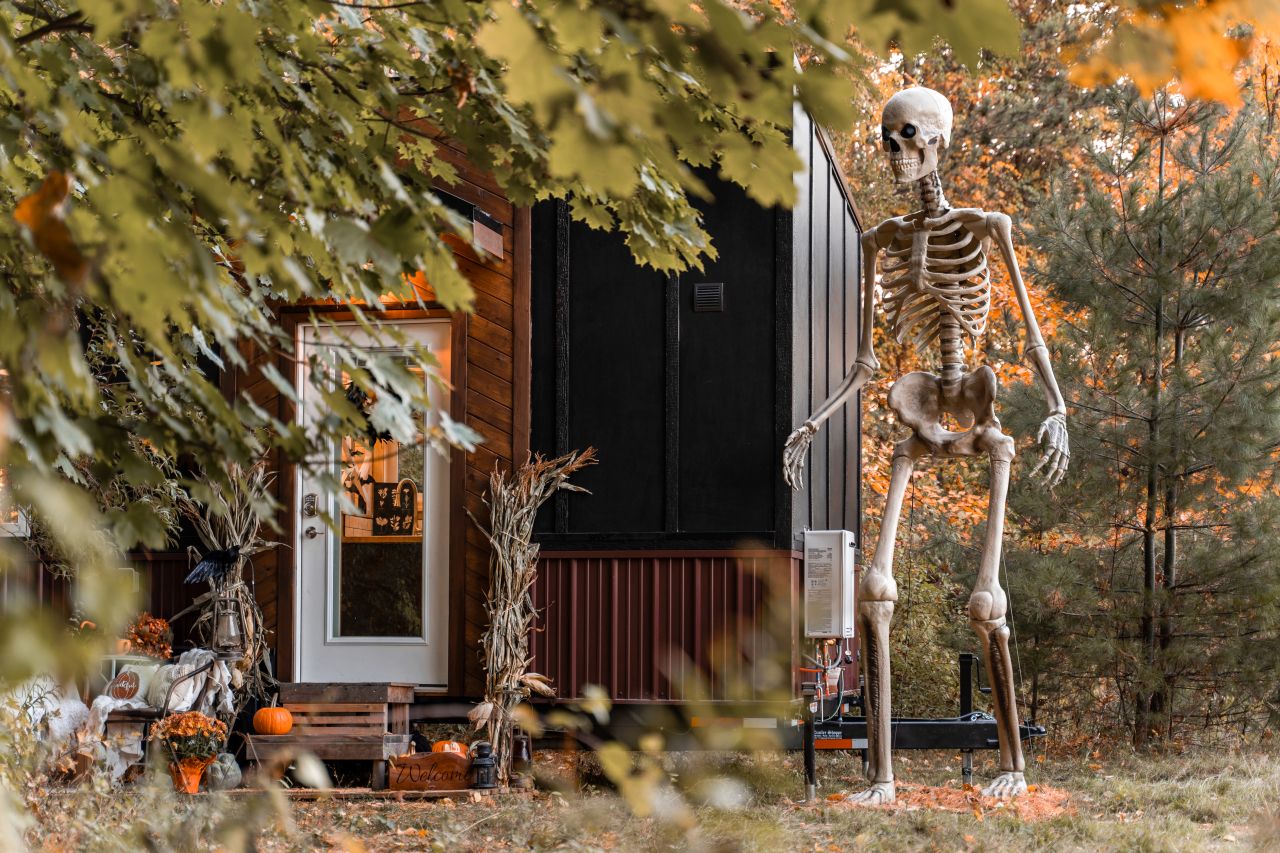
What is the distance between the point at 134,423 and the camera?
9.54 feet

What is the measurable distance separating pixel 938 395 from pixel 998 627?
4.24 feet

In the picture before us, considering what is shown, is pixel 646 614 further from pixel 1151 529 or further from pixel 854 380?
pixel 1151 529

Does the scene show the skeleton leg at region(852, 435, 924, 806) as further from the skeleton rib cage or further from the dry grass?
the skeleton rib cage

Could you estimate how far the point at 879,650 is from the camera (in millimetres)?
7637

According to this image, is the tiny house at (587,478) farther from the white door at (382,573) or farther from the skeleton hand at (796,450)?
the skeleton hand at (796,450)

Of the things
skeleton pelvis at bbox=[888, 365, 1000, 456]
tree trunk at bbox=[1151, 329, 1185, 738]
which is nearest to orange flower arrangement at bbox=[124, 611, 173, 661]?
skeleton pelvis at bbox=[888, 365, 1000, 456]

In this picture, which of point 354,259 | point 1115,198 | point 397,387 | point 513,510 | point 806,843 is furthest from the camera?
point 1115,198

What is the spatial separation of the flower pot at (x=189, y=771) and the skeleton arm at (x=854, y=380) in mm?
3538

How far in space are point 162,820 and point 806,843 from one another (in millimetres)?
3342

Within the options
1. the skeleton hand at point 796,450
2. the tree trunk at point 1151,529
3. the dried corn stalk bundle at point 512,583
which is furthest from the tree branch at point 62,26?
the tree trunk at point 1151,529

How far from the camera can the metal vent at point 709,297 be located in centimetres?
877

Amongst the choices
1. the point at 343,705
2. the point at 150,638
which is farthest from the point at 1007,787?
the point at 150,638

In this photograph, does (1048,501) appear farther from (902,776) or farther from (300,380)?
(300,380)

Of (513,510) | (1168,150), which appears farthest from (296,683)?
(1168,150)
